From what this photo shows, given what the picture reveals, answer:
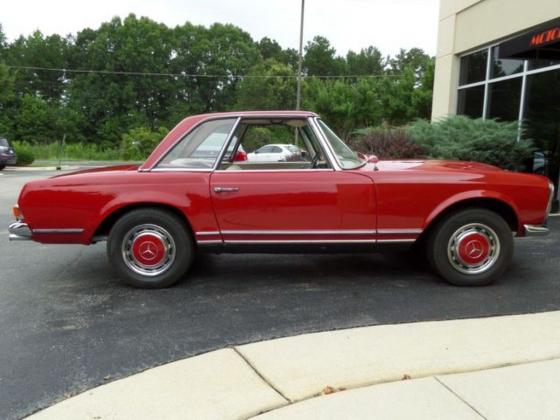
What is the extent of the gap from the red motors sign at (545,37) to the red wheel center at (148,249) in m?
6.82

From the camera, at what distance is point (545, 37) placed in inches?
329

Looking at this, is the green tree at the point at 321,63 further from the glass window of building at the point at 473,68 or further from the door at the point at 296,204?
the door at the point at 296,204

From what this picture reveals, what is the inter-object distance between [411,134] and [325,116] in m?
27.9

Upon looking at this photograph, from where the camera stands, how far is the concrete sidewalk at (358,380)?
109 inches

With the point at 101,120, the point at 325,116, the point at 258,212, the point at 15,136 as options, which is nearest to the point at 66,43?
the point at 101,120

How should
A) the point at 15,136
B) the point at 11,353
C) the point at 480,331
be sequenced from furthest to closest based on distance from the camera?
the point at 15,136 < the point at 480,331 < the point at 11,353

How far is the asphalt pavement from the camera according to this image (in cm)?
334

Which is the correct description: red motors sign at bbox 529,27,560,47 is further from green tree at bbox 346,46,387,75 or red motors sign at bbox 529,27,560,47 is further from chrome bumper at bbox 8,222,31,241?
green tree at bbox 346,46,387,75

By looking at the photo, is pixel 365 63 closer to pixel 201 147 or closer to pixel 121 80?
pixel 121 80

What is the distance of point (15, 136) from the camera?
184 feet

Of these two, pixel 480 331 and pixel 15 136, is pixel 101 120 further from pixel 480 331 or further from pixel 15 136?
pixel 480 331

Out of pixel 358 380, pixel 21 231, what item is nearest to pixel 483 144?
pixel 358 380

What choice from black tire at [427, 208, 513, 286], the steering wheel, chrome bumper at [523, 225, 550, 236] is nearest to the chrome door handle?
the steering wheel

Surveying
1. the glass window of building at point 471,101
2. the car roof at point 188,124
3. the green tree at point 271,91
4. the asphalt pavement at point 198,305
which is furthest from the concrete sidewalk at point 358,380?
the green tree at point 271,91
